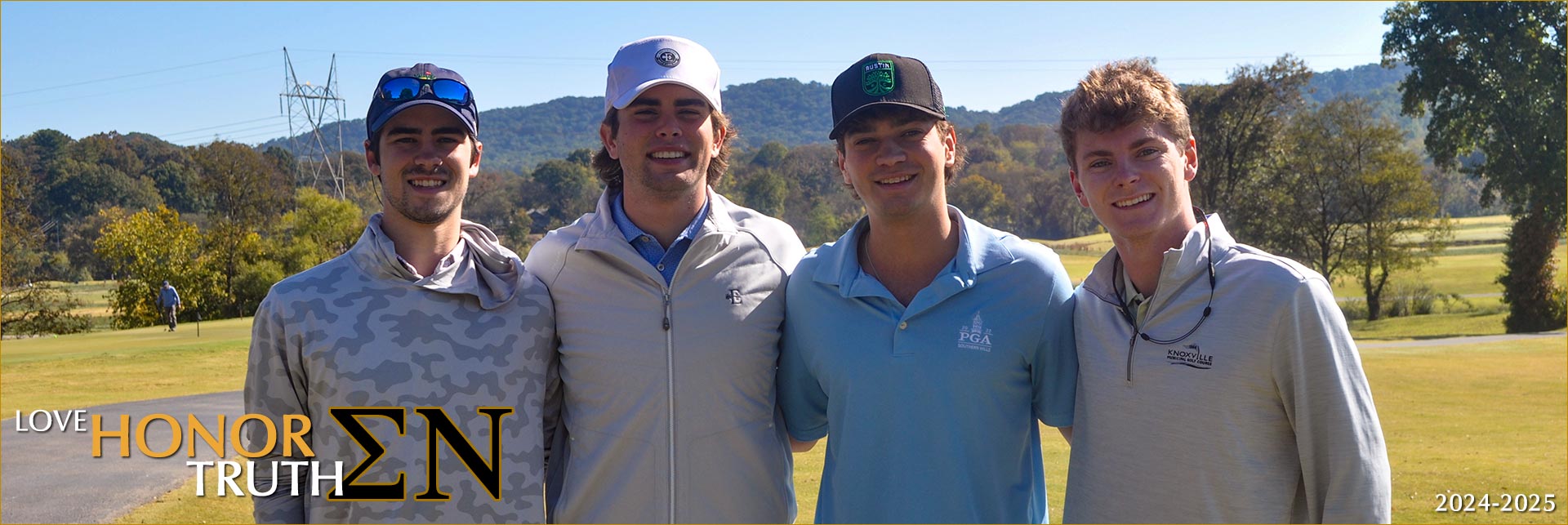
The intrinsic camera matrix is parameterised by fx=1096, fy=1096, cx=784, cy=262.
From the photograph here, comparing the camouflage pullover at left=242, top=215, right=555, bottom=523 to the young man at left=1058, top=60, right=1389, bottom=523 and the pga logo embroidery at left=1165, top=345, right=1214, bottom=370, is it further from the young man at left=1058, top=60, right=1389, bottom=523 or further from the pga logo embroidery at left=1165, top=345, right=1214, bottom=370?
the pga logo embroidery at left=1165, top=345, right=1214, bottom=370

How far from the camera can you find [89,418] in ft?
51.5

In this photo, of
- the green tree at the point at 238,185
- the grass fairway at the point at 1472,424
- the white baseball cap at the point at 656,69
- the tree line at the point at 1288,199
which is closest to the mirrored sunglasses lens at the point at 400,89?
the white baseball cap at the point at 656,69

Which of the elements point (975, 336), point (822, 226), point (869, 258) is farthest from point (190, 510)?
point (822, 226)

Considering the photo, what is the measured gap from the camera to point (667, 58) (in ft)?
13.9

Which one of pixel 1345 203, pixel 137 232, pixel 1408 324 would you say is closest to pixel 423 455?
pixel 1408 324

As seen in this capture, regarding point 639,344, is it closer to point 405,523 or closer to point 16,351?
point 405,523

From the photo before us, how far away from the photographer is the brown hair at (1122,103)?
11.8 feet

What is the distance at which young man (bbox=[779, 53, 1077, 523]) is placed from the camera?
3.76 meters

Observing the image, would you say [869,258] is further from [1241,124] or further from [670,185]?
[1241,124]

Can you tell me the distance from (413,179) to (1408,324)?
1729 inches

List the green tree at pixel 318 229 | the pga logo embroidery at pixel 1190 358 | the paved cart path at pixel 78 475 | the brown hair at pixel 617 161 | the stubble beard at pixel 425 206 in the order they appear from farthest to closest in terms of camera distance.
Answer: the green tree at pixel 318 229
the paved cart path at pixel 78 475
the brown hair at pixel 617 161
the stubble beard at pixel 425 206
the pga logo embroidery at pixel 1190 358

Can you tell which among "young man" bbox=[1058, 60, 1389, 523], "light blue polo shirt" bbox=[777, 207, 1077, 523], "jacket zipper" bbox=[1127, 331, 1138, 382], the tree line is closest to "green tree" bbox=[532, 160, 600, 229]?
the tree line

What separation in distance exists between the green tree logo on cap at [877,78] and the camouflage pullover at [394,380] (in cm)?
152

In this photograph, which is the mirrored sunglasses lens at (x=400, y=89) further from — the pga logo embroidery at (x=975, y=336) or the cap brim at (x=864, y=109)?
the pga logo embroidery at (x=975, y=336)
